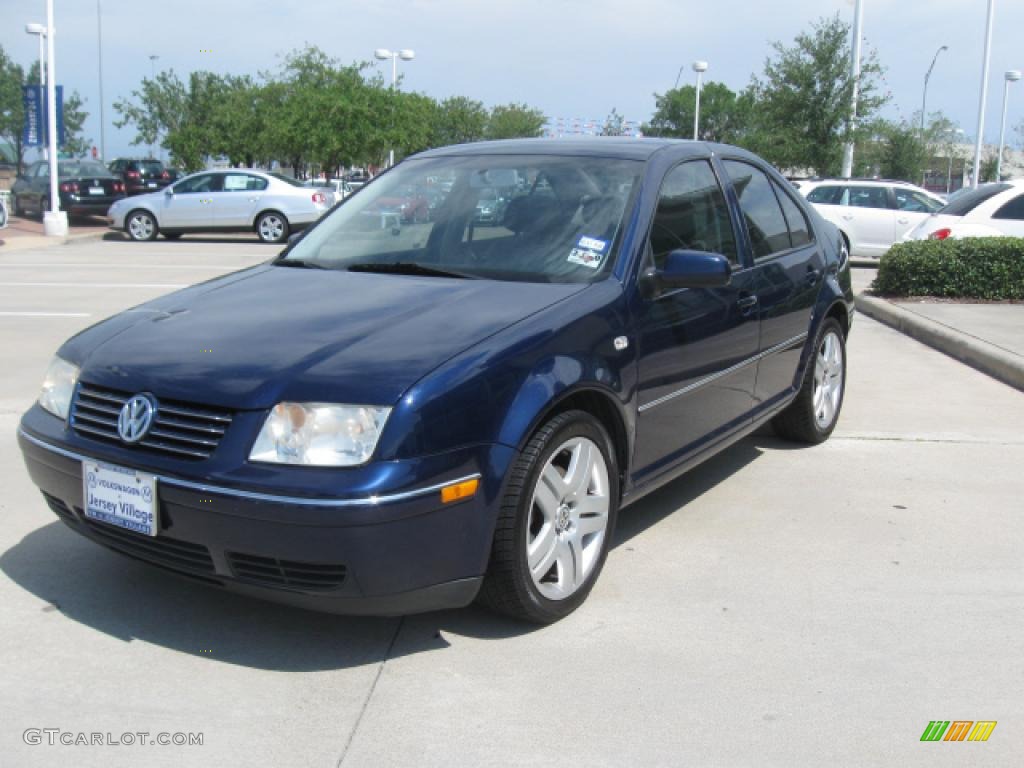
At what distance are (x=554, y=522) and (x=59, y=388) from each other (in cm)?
178

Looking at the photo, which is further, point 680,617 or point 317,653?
point 680,617

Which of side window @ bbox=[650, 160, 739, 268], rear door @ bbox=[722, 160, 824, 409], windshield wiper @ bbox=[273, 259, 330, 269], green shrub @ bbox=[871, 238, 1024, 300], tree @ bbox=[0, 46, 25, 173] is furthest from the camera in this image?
tree @ bbox=[0, 46, 25, 173]

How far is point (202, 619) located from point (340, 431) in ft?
3.48

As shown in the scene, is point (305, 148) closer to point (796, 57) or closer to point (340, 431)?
point (796, 57)

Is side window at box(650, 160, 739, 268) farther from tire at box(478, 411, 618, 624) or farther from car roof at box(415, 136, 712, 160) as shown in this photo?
tire at box(478, 411, 618, 624)

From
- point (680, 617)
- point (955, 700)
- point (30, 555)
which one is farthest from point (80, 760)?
point (955, 700)

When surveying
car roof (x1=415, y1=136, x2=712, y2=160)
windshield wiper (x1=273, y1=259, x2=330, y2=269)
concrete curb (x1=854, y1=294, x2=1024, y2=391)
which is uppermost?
car roof (x1=415, y1=136, x2=712, y2=160)

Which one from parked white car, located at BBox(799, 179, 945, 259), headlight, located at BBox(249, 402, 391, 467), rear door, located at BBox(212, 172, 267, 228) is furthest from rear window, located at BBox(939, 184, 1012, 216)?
rear door, located at BBox(212, 172, 267, 228)

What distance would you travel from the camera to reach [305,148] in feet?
115

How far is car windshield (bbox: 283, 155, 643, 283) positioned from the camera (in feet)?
13.3

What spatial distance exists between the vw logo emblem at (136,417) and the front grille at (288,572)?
0.48 metres

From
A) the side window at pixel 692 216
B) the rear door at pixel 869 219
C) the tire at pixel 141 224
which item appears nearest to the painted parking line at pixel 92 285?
the tire at pixel 141 224

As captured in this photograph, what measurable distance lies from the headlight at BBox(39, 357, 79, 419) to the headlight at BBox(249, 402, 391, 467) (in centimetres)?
92

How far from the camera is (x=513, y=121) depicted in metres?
83.4
